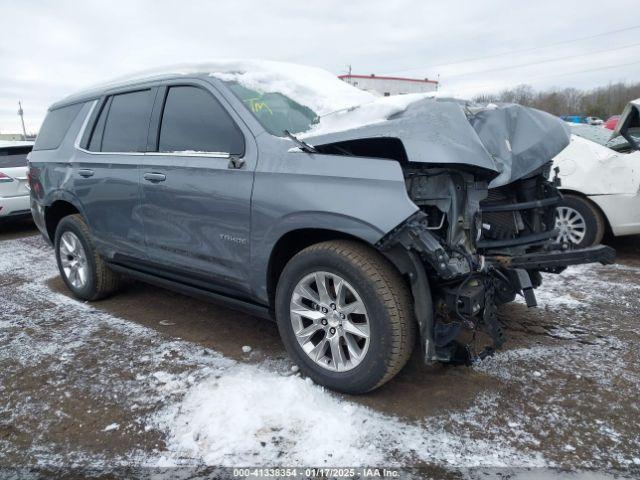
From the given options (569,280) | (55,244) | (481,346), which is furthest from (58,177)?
(569,280)

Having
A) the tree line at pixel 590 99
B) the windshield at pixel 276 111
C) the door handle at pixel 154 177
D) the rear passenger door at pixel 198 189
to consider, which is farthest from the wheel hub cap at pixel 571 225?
the tree line at pixel 590 99

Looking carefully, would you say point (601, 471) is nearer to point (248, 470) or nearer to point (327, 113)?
point (248, 470)

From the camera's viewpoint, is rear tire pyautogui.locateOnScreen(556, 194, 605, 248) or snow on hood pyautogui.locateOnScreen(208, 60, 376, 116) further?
rear tire pyautogui.locateOnScreen(556, 194, 605, 248)

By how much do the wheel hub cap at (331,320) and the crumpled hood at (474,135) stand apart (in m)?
0.80

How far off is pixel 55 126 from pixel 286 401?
12.1 feet

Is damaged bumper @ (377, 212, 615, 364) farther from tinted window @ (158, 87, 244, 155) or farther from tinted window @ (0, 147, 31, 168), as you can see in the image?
tinted window @ (0, 147, 31, 168)

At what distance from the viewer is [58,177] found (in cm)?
447

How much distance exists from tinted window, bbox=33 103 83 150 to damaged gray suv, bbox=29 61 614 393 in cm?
84

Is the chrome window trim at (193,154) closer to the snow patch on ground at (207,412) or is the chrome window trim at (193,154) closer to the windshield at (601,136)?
the snow patch on ground at (207,412)

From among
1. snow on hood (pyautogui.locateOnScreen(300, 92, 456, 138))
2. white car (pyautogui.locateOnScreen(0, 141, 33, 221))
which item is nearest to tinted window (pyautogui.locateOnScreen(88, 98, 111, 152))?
snow on hood (pyautogui.locateOnScreen(300, 92, 456, 138))

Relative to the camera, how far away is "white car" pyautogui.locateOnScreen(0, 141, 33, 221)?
25.0ft

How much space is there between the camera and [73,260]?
15.5ft

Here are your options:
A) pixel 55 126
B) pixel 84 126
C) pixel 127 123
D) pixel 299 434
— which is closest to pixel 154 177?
pixel 127 123

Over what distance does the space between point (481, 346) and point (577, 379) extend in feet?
2.18
